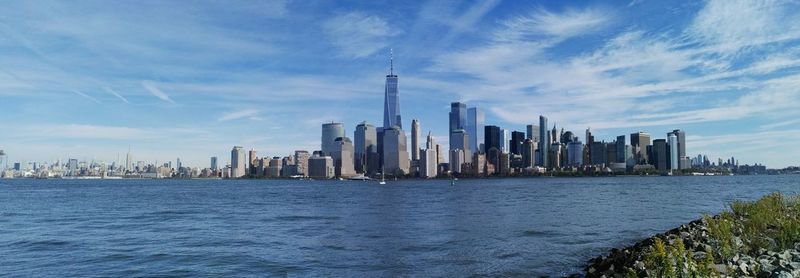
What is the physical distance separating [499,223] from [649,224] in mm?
11986

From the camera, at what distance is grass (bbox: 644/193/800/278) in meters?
12.4

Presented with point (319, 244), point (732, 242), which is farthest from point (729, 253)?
point (319, 244)

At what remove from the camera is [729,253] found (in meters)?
17.3

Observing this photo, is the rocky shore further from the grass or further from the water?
the water

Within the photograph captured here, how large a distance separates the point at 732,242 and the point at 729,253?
2.07m

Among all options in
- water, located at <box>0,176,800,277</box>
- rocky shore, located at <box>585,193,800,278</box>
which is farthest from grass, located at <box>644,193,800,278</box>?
water, located at <box>0,176,800,277</box>

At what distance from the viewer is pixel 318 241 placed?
35188 millimetres

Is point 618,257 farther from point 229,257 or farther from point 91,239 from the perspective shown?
point 91,239

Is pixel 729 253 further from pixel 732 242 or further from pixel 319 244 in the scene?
pixel 319 244

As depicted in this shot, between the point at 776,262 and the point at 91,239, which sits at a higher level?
Result: the point at 776,262

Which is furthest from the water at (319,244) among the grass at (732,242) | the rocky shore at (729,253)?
the grass at (732,242)

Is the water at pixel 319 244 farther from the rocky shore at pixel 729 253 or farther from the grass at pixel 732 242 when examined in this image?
the grass at pixel 732 242

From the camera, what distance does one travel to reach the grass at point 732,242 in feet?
40.6

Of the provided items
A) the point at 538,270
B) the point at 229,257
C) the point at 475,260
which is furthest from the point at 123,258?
the point at 538,270
